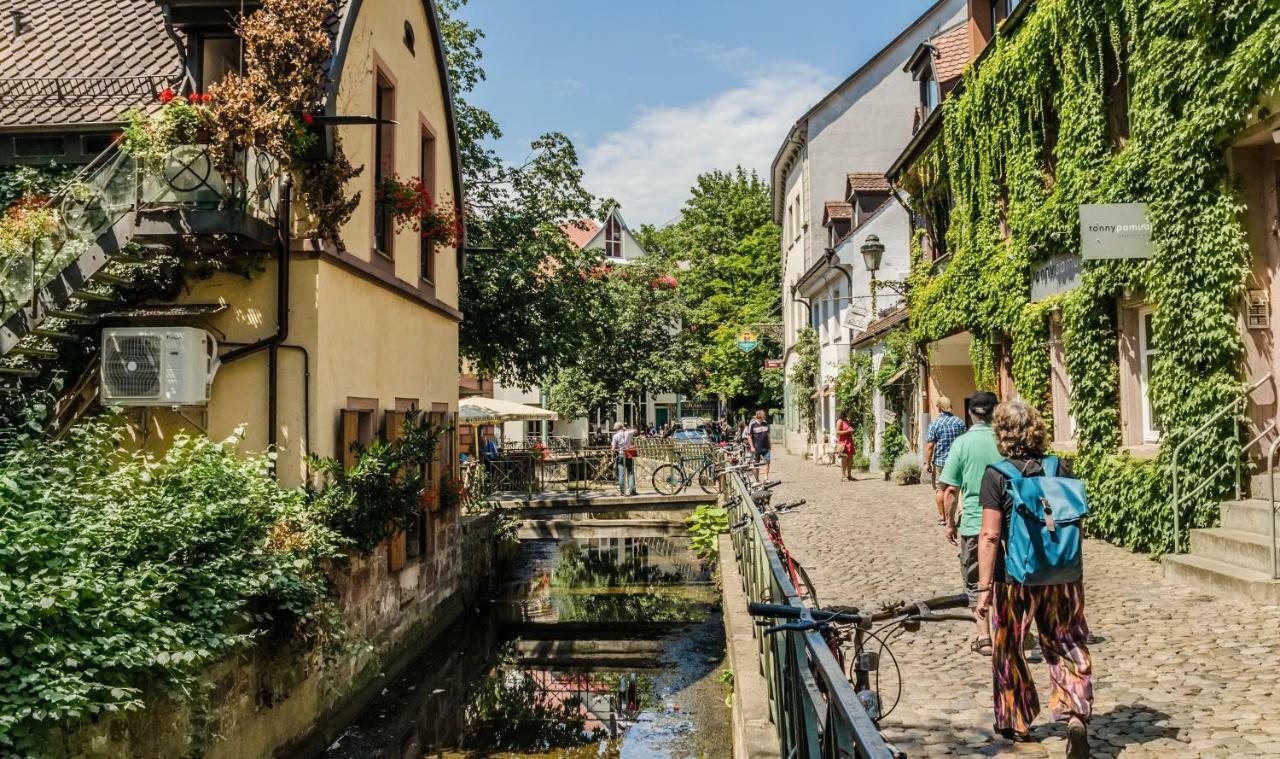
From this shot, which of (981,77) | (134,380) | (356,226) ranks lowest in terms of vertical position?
(134,380)

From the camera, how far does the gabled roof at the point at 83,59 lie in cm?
1040

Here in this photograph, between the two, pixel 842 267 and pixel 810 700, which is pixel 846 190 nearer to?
pixel 842 267

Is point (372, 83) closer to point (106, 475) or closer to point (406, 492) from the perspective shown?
point (406, 492)

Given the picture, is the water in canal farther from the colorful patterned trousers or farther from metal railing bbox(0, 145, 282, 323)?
metal railing bbox(0, 145, 282, 323)

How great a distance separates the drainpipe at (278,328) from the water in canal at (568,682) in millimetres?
3101

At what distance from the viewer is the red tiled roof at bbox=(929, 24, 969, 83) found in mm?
18828

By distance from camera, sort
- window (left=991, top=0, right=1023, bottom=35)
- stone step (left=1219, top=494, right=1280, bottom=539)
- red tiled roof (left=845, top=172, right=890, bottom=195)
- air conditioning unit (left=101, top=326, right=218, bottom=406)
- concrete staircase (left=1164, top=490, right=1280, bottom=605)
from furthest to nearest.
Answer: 1. red tiled roof (left=845, top=172, right=890, bottom=195)
2. window (left=991, top=0, right=1023, bottom=35)
3. air conditioning unit (left=101, top=326, right=218, bottom=406)
4. stone step (left=1219, top=494, right=1280, bottom=539)
5. concrete staircase (left=1164, top=490, right=1280, bottom=605)

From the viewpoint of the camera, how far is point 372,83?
1103 cm

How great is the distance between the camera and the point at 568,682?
38.7 ft

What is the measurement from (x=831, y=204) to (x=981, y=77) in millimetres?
15959

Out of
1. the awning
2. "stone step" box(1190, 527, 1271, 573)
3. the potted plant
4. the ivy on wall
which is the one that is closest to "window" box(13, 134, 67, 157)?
the ivy on wall

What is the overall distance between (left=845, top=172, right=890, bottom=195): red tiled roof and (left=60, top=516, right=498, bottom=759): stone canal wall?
17955 mm

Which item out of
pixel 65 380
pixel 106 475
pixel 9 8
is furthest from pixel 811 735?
pixel 9 8

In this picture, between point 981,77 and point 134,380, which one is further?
point 981,77
